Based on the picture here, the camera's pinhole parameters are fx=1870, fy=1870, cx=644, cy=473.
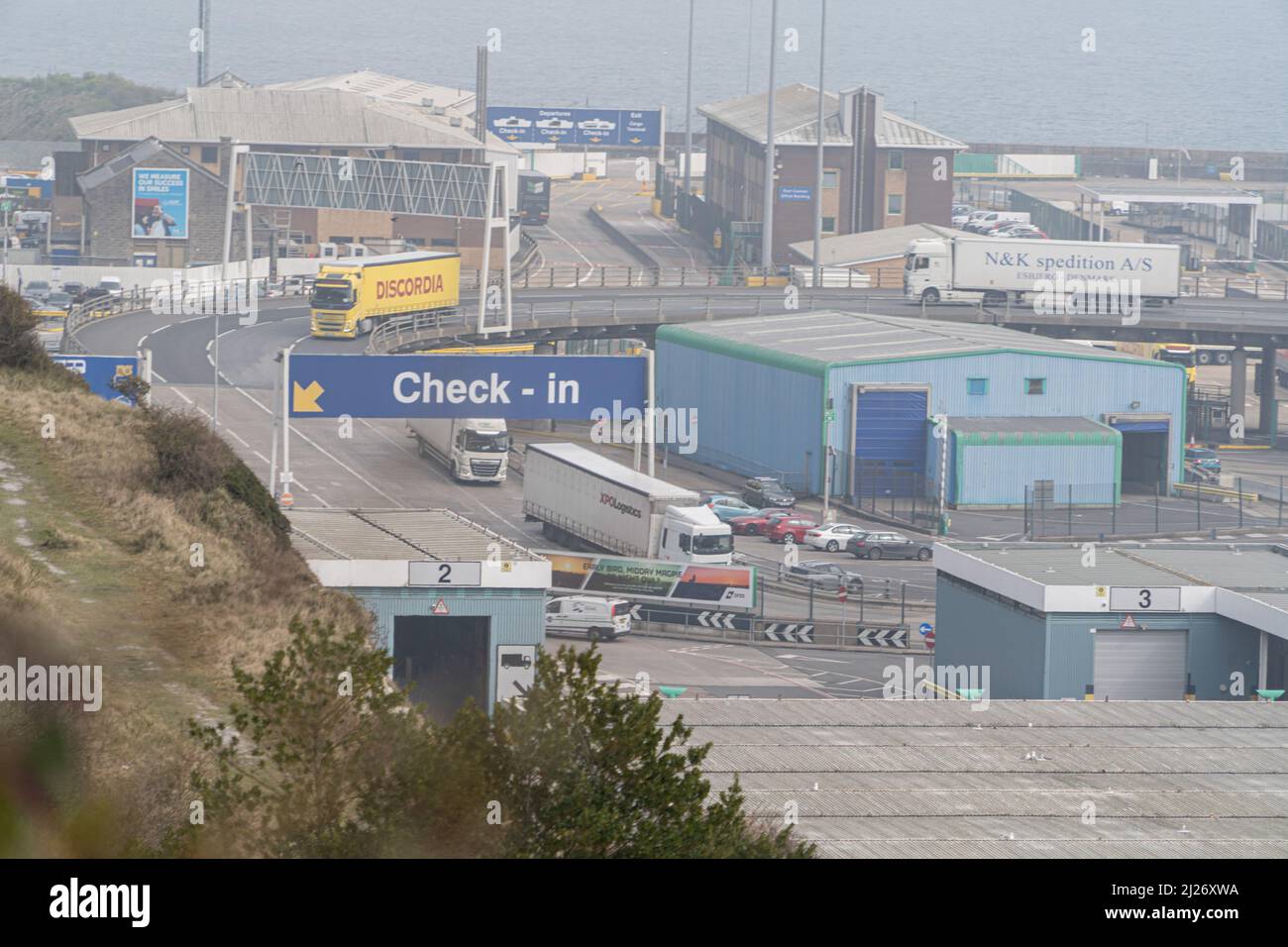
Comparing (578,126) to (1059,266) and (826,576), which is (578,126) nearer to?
(1059,266)

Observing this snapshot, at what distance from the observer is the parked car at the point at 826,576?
41156 mm

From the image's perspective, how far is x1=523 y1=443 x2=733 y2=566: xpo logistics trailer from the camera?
4041 centimetres

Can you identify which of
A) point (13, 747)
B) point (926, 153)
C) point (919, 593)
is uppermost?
point (926, 153)

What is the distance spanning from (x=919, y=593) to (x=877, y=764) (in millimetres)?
22090

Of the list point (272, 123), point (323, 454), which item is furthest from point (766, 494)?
point (272, 123)

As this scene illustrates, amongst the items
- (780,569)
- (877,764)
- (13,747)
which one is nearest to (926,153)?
(780,569)

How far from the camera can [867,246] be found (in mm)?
85125

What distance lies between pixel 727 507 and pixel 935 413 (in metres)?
9.26

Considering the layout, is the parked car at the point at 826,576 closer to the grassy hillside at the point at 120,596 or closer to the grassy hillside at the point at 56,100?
the grassy hillside at the point at 120,596

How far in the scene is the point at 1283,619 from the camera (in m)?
26.8

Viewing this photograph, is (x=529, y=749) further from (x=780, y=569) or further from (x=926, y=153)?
(x=926, y=153)

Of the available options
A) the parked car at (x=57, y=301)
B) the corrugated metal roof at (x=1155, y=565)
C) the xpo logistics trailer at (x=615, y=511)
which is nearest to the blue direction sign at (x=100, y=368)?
the xpo logistics trailer at (x=615, y=511)

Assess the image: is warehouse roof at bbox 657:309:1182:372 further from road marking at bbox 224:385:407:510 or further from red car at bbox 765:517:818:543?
road marking at bbox 224:385:407:510
